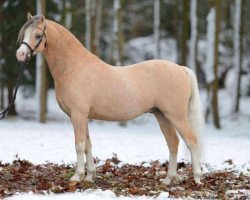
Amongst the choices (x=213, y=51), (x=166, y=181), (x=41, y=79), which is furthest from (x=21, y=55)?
(x=213, y=51)

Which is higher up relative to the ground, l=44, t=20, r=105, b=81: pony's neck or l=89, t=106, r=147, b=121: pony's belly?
l=44, t=20, r=105, b=81: pony's neck

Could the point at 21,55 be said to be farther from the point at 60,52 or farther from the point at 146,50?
the point at 146,50

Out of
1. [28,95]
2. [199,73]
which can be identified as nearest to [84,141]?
[28,95]

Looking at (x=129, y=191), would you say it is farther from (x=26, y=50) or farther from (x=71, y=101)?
(x=26, y=50)

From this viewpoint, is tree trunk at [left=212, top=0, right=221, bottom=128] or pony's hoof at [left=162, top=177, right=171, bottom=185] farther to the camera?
tree trunk at [left=212, top=0, right=221, bottom=128]

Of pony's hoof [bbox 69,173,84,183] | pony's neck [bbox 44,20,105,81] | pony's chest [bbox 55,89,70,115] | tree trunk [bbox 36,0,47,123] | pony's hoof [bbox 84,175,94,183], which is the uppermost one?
pony's neck [bbox 44,20,105,81]

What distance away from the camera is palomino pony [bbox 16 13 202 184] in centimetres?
697

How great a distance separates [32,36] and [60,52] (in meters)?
0.49

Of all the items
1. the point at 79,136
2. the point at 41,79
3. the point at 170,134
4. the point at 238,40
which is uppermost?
the point at 79,136

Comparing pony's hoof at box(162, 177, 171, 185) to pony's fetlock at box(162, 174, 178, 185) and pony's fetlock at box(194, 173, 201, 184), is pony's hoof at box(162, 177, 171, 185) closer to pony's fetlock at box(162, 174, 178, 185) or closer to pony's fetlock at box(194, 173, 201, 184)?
pony's fetlock at box(162, 174, 178, 185)

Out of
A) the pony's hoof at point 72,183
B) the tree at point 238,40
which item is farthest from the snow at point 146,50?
the pony's hoof at point 72,183

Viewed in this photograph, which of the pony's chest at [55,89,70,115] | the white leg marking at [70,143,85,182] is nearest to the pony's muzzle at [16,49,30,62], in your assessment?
the pony's chest at [55,89,70,115]

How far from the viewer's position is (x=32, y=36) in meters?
6.90

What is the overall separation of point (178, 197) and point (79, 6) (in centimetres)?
2659
